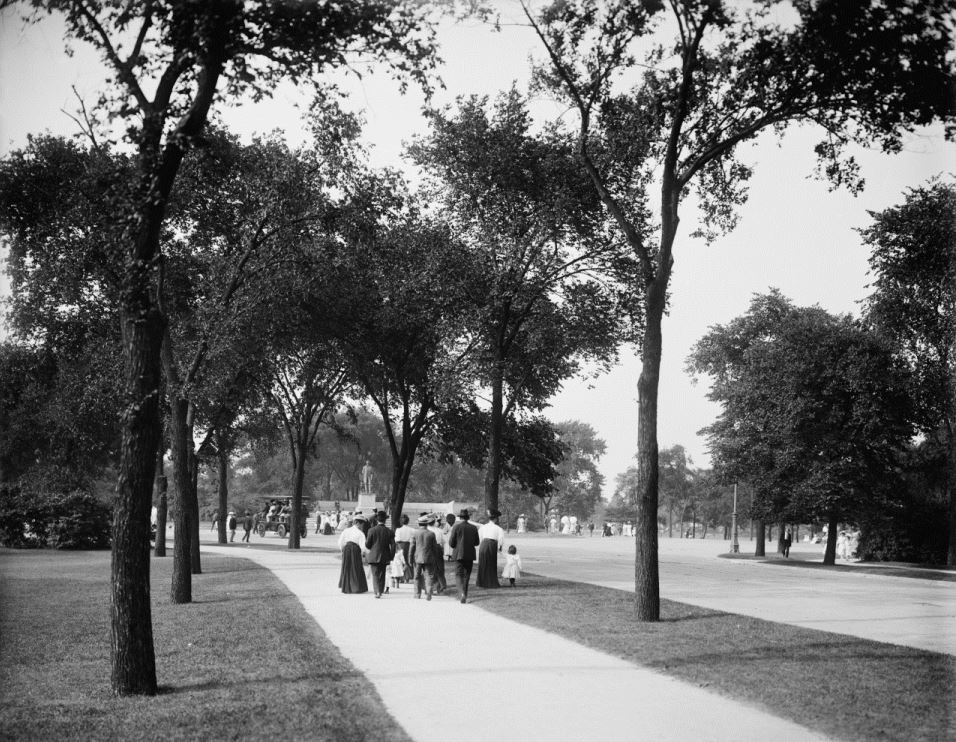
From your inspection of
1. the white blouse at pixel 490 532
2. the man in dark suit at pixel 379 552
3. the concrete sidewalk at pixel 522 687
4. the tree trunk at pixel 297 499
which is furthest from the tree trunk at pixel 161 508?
the concrete sidewalk at pixel 522 687

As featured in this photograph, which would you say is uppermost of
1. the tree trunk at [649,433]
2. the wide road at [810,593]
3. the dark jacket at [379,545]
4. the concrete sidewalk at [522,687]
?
the tree trunk at [649,433]

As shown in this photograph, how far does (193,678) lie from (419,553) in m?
9.75

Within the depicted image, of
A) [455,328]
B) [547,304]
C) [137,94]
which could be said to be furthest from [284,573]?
[137,94]

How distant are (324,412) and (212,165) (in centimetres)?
2076

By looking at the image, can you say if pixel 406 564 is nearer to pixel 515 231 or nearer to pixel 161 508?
pixel 515 231

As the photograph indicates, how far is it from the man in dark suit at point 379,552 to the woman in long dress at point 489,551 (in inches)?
96.8

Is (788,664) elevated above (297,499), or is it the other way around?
(297,499)

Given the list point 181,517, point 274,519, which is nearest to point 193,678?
point 181,517

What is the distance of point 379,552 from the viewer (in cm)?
1948

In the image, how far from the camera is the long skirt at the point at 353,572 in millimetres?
19891

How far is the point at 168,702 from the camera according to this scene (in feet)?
27.5

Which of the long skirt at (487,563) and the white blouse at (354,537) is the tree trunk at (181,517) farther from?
the long skirt at (487,563)

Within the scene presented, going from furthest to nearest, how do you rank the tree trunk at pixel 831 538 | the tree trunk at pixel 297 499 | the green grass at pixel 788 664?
1. the tree trunk at pixel 297 499
2. the tree trunk at pixel 831 538
3. the green grass at pixel 788 664

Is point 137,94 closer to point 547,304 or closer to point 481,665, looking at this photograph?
point 481,665
